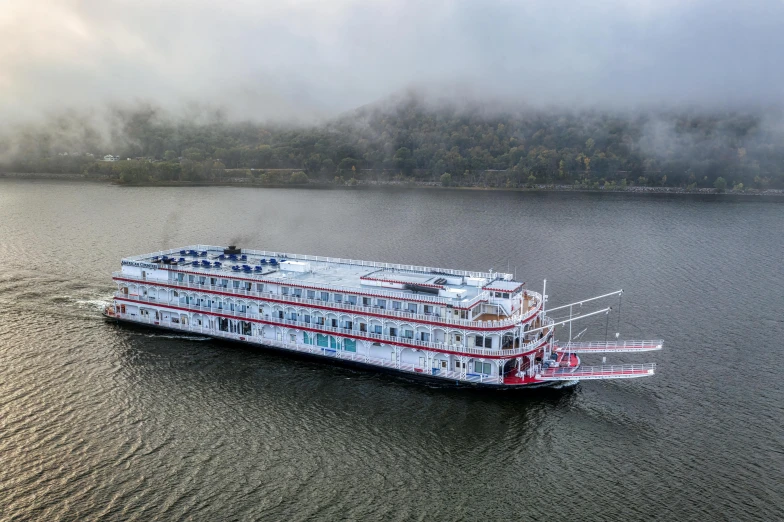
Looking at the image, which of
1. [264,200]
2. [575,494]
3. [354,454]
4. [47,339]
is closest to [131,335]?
[47,339]

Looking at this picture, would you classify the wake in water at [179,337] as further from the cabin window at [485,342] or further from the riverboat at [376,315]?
the cabin window at [485,342]

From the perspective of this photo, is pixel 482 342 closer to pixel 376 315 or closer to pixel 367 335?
pixel 376 315

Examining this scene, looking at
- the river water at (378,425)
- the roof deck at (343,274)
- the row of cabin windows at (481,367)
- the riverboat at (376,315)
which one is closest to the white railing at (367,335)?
the riverboat at (376,315)

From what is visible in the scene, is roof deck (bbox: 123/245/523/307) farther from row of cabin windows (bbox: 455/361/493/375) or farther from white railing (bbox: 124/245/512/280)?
row of cabin windows (bbox: 455/361/493/375)

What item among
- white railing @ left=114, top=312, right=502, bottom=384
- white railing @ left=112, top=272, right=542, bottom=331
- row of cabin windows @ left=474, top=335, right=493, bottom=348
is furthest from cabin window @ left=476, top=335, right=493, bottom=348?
white railing @ left=114, top=312, right=502, bottom=384

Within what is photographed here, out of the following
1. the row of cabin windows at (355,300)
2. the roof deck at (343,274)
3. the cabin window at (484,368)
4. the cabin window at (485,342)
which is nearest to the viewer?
the cabin window at (484,368)

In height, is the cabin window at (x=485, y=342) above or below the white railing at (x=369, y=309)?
below

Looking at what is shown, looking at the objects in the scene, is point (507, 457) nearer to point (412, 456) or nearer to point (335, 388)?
point (412, 456)
